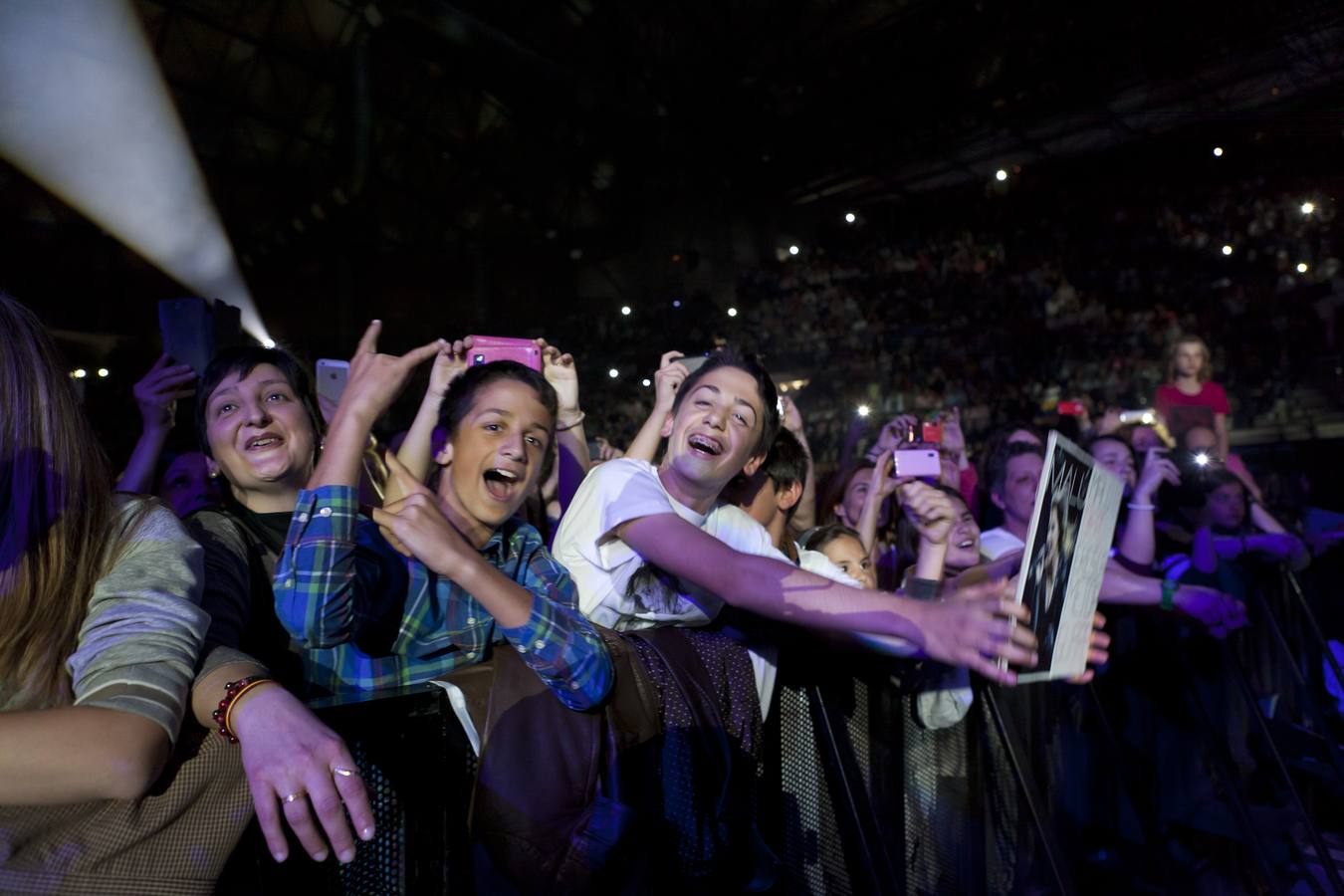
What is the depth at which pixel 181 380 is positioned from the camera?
2.33 m

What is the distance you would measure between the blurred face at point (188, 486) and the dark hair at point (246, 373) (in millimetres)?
717

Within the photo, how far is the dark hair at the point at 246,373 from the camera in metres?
1.91

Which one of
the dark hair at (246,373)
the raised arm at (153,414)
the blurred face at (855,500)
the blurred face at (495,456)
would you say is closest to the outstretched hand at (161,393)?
the raised arm at (153,414)

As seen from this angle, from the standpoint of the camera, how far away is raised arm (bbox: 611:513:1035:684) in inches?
55.2

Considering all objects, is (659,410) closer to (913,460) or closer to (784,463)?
(784,463)

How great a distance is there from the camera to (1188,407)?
542 cm

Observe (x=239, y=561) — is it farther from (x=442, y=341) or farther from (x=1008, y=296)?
(x=1008, y=296)

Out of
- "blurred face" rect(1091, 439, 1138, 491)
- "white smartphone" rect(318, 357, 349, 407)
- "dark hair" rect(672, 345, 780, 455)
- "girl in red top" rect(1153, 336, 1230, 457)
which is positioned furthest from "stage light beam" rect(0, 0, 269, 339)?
A: "girl in red top" rect(1153, 336, 1230, 457)

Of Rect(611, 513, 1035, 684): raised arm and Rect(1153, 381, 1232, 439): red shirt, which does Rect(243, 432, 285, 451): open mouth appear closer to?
Rect(611, 513, 1035, 684): raised arm

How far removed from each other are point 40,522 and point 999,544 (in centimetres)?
297

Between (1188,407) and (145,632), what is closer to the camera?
(145,632)

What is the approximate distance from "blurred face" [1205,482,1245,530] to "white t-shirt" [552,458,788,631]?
3362mm

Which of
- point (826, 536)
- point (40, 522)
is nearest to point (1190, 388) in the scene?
point (826, 536)

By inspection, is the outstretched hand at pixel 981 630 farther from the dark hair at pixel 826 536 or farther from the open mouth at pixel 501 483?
the dark hair at pixel 826 536
